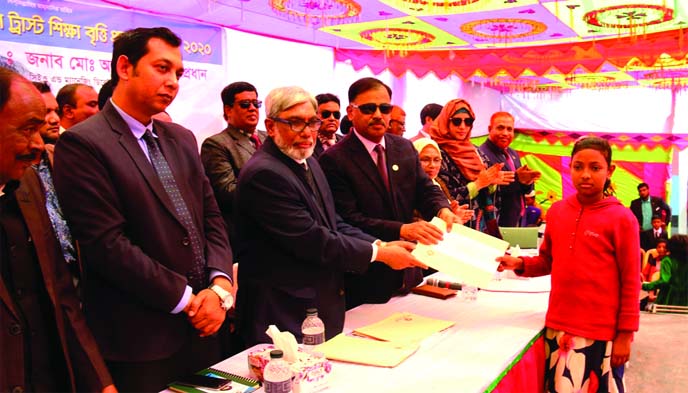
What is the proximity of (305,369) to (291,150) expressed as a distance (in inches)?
31.6

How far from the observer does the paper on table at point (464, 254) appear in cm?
196

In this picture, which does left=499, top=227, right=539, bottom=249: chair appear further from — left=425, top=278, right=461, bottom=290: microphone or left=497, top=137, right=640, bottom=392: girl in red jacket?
left=497, top=137, right=640, bottom=392: girl in red jacket

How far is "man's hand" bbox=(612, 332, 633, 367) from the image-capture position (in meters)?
2.06

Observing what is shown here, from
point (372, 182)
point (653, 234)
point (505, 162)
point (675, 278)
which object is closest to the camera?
point (372, 182)

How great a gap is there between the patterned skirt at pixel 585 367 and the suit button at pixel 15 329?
1.83 meters

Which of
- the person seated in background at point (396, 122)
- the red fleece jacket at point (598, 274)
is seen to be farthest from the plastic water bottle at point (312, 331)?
the person seated in background at point (396, 122)

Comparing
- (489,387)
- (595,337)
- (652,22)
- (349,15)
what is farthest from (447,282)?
(652,22)

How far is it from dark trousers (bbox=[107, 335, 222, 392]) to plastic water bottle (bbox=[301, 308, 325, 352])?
12.3 inches

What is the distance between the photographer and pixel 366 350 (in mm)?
1853

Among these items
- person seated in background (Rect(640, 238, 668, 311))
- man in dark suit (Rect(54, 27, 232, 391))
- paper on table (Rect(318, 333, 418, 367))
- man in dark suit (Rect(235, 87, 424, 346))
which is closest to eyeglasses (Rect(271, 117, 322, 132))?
man in dark suit (Rect(235, 87, 424, 346))

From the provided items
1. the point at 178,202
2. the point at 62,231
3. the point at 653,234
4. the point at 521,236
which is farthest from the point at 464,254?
the point at 653,234

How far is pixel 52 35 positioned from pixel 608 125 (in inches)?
434

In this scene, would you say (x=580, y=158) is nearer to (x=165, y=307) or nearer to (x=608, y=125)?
(x=165, y=307)

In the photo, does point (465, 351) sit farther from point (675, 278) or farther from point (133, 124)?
point (675, 278)
